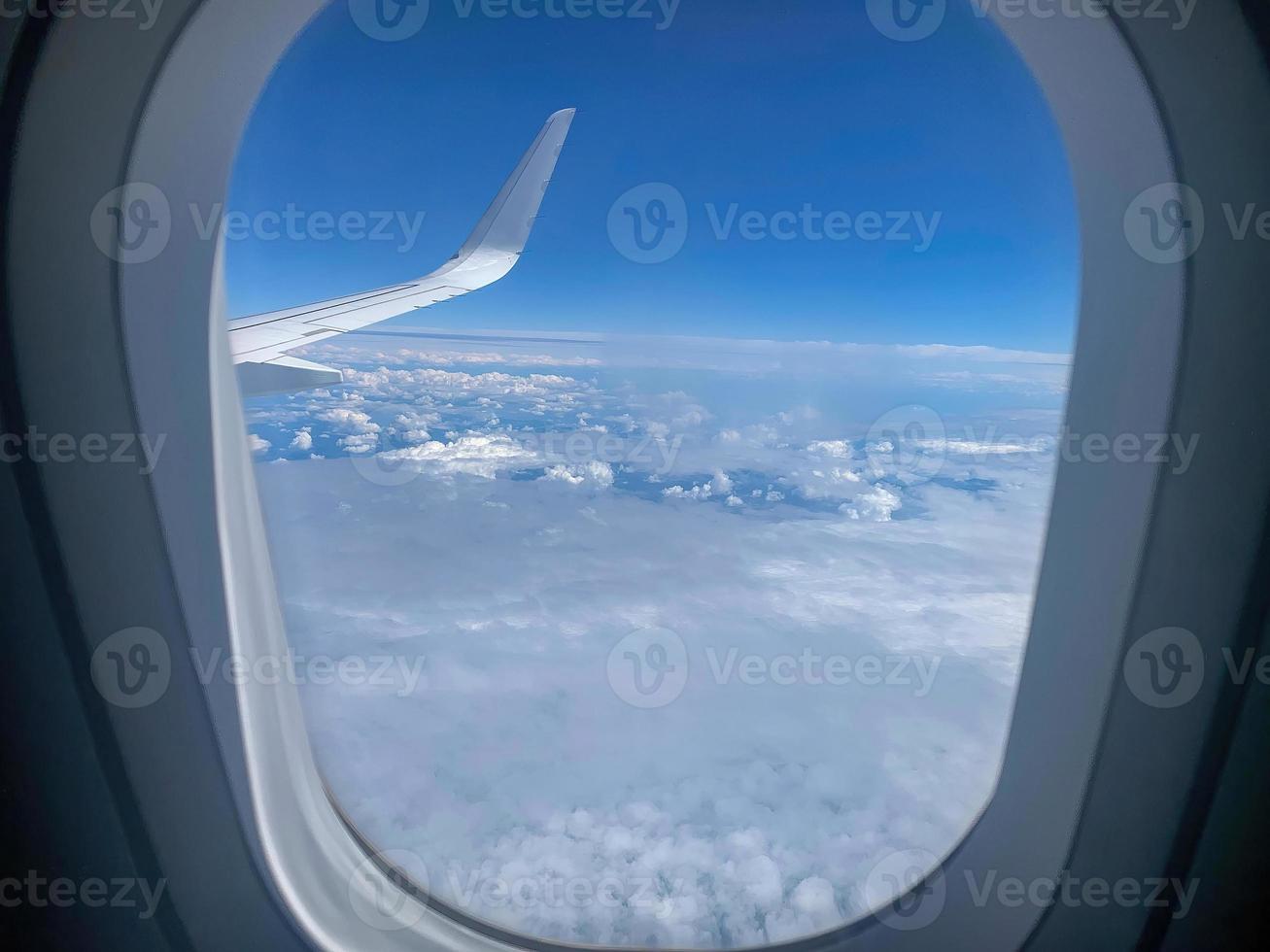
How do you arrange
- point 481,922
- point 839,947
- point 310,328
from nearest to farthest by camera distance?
point 839,947 < point 481,922 < point 310,328

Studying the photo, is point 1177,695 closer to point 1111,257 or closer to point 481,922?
point 1111,257

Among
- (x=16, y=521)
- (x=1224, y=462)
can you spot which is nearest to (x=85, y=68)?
(x=16, y=521)

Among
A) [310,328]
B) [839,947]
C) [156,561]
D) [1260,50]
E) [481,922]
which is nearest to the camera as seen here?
[1260,50]

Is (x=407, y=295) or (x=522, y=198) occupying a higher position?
(x=522, y=198)

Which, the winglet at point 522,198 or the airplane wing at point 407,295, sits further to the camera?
the winglet at point 522,198

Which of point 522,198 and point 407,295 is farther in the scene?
point 522,198

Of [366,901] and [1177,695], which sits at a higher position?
[1177,695]
